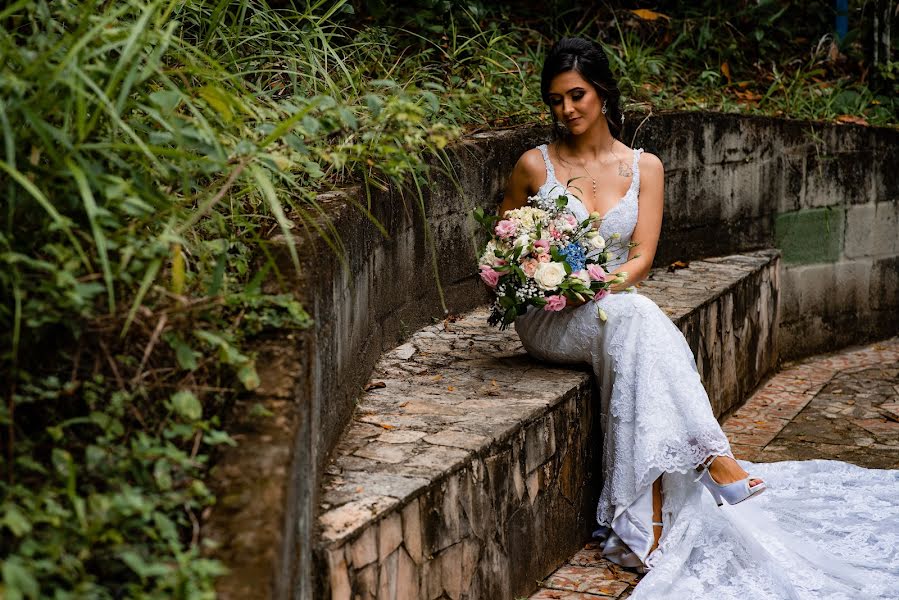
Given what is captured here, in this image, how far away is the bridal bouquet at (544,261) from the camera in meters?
3.97

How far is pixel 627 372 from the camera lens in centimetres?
395

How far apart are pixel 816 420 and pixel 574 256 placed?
2247 millimetres

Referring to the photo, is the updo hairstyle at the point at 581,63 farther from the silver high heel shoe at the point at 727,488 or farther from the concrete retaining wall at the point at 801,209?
the concrete retaining wall at the point at 801,209

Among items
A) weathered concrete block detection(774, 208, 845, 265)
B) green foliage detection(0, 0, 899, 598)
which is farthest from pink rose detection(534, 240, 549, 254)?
weathered concrete block detection(774, 208, 845, 265)

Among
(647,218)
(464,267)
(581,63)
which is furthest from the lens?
(464,267)

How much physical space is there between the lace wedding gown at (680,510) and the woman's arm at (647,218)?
33cm

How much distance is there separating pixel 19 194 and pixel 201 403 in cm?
60

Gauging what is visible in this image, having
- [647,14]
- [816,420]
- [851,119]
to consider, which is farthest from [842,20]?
[816,420]

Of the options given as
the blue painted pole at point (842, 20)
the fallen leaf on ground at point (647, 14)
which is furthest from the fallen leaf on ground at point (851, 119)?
the fallen leaf on ground at point (647, 14)

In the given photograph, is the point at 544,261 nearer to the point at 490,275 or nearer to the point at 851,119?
the point at 490,275

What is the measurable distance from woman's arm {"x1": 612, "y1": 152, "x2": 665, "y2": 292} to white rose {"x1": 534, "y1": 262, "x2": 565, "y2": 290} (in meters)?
0.50

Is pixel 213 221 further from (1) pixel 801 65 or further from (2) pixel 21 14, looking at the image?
(1) pixel 801 65

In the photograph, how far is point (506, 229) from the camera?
4.02m

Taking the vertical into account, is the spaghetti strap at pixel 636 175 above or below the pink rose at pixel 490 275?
above
